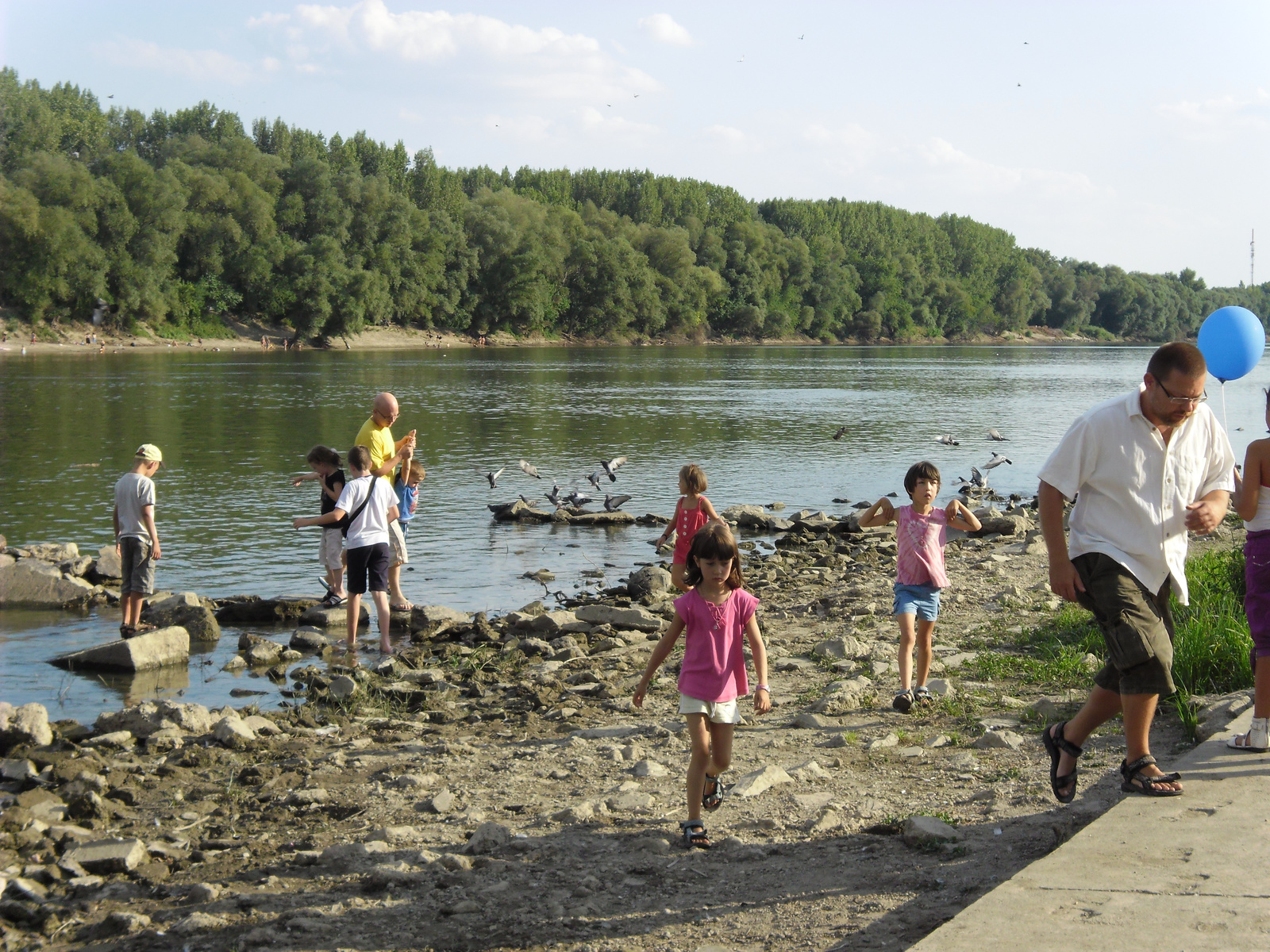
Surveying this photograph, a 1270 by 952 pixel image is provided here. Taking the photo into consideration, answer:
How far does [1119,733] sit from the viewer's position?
265 inches

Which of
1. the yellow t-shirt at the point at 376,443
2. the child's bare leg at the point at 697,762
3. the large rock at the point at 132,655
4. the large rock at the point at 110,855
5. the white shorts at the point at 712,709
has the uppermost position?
the yellow t-shirt at the point at 376,443

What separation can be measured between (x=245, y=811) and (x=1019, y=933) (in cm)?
431

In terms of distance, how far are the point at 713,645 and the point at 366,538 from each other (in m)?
5.64

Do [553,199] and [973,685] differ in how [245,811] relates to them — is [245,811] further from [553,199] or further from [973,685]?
[553,199]

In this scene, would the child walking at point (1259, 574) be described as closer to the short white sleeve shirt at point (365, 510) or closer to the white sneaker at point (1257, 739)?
the white sneaker at point (1257, 739)

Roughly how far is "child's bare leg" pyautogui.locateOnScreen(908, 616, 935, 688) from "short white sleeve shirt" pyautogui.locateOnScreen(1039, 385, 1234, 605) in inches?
105

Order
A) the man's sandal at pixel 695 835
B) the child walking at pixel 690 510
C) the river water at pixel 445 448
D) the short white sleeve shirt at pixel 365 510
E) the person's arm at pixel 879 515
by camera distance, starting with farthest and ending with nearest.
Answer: the river water at pixel 445 448 < the short white sleeve shirt at pixel 365 510 < the child walking at pixel 690 510 < the person's arm at pixel 879 515 < the man's sandal at pixel 695 835

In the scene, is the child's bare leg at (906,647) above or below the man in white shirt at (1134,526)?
below

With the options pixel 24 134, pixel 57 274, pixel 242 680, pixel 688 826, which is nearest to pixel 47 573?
pixel 242 680

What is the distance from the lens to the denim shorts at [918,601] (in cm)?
756

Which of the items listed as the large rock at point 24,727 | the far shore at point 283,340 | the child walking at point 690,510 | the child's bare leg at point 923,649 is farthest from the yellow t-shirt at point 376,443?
the far shore at point 283,340

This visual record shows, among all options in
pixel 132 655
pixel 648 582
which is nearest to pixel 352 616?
pixel 132 655

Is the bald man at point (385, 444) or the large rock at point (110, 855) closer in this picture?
the large rock at point (110, 855)

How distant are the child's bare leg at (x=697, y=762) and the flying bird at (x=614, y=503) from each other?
49.4 feet
